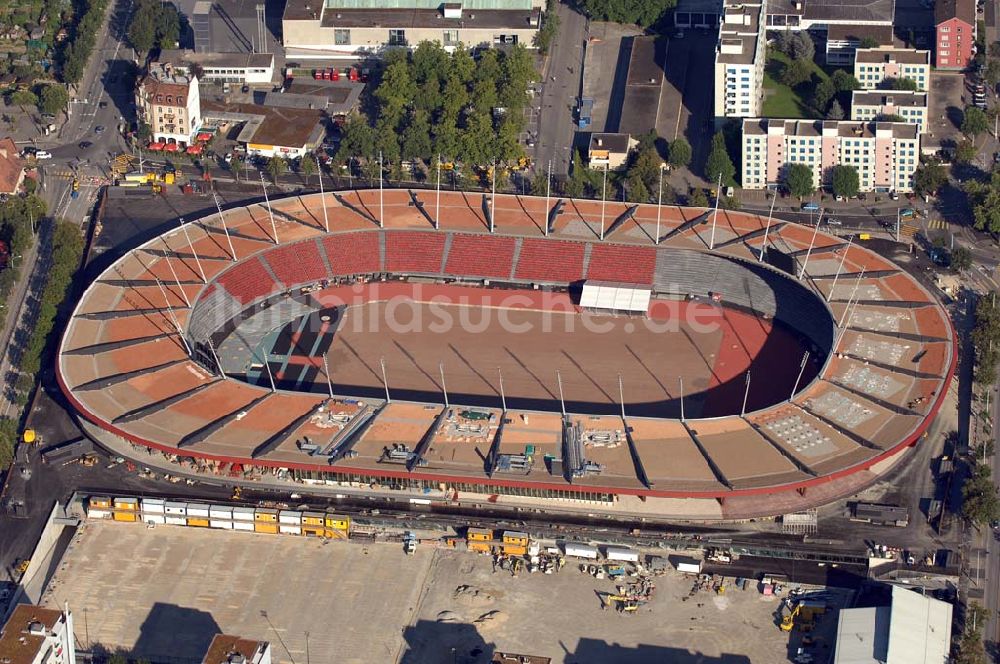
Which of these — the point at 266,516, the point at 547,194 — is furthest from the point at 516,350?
the point at 266,516

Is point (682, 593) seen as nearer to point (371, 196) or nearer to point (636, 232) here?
point (636, 232)

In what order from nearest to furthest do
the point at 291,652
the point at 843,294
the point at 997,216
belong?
the point at 291,652, the point at 843,294, the point at 997,216

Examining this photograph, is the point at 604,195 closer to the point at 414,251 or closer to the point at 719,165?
the point at 719,165

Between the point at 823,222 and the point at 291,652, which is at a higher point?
the point at 823,222

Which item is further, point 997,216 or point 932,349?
point 997,216

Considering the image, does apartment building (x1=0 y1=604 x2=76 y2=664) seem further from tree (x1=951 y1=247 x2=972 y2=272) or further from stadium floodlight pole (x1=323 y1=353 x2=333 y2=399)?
tree (x1=951 y1=247 x2=972 y2=272)

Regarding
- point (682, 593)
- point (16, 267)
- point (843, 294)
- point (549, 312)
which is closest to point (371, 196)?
point (549, 312)
